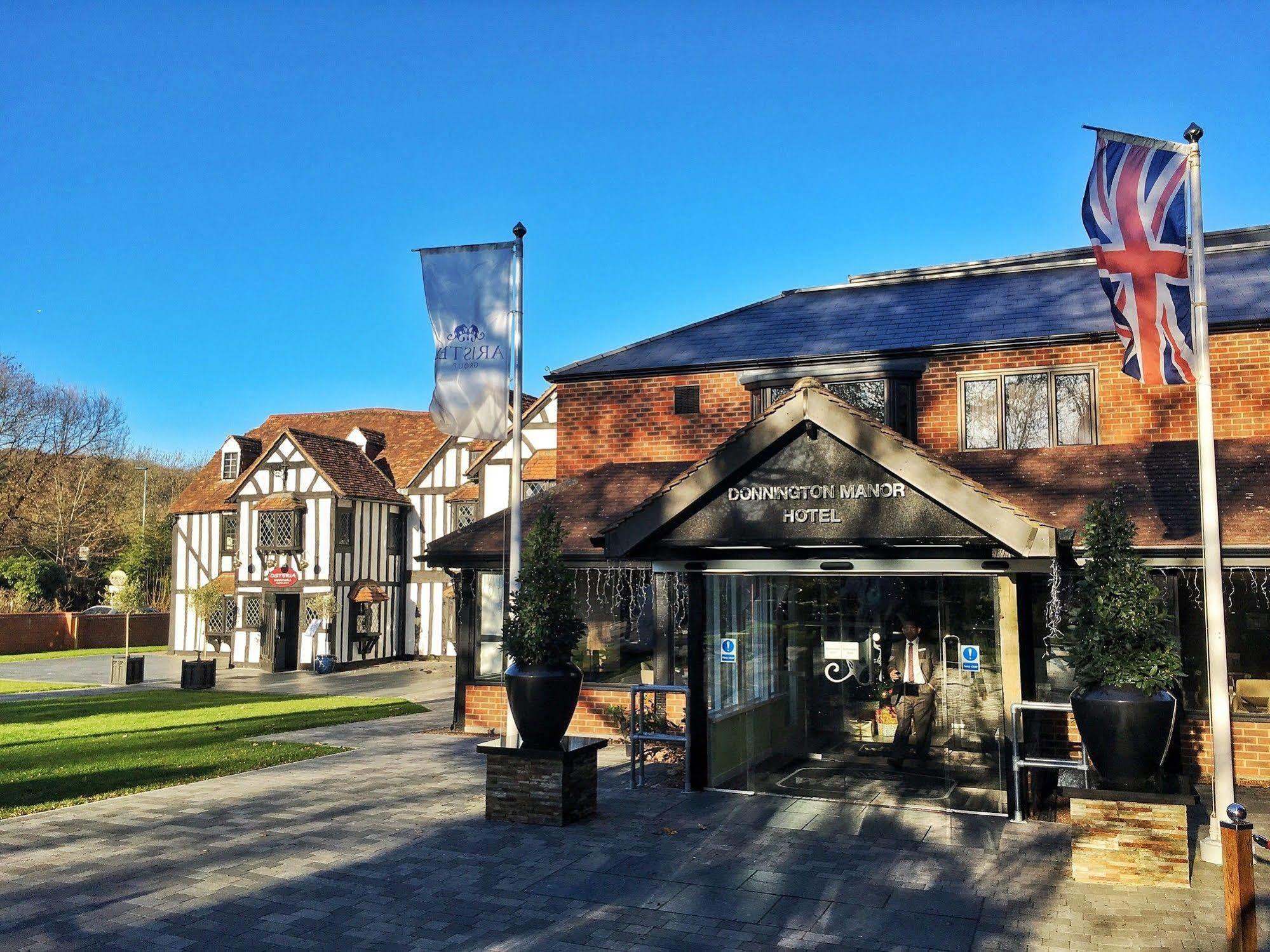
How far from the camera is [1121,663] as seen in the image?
26.1 feet

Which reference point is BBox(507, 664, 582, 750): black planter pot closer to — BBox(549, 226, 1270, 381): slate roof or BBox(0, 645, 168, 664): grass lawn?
BBox(549, 226, 1270, 381): slate roof

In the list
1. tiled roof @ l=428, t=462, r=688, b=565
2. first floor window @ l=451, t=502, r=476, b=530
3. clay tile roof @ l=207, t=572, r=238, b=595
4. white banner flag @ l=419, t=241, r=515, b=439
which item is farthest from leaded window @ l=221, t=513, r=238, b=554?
white banner flag @ l=419, t=241, r=515, b=439

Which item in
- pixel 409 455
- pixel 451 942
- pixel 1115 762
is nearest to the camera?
pixel 451 942

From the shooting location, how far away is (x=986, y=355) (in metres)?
14.7

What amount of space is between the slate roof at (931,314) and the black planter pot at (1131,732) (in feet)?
25.3

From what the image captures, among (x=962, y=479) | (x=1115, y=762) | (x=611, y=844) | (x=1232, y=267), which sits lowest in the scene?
(x=611, y=844)

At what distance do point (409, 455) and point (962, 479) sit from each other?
31426 millimetres

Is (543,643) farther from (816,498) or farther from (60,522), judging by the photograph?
(60,522)

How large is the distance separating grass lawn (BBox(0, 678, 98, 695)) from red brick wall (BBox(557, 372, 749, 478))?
17.6m

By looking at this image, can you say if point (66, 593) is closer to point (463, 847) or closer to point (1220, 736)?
point (463, 847)

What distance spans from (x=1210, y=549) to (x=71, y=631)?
47.1 metres

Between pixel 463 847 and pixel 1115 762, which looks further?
pixel 463 847

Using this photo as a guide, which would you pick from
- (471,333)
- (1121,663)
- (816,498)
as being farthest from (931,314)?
(1121,663)

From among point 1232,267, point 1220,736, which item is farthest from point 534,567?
point 1232,267
